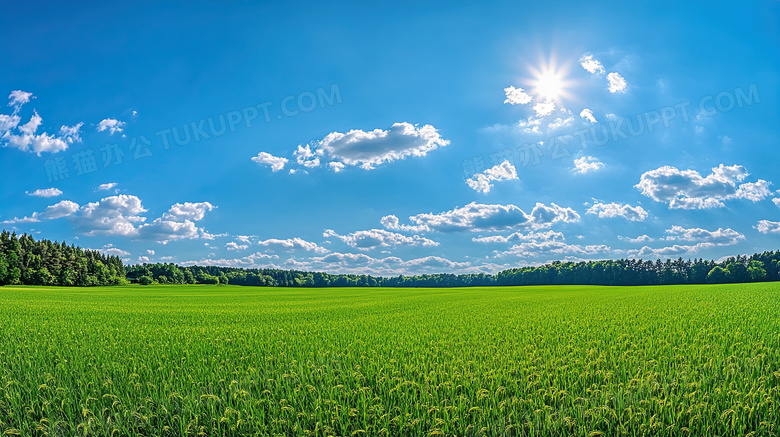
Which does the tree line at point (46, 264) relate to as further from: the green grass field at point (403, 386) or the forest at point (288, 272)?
the green grass field at point (403, 386)

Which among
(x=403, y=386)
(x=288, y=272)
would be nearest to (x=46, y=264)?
(x=288, y=272)

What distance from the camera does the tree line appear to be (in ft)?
348

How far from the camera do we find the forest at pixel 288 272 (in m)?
111

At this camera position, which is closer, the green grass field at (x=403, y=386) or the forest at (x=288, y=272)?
the green grass field at (x=403, y=386)

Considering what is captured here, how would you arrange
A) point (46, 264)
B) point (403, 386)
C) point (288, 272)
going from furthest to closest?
point (288, 272) → point (46, 264) → point (403, 386)

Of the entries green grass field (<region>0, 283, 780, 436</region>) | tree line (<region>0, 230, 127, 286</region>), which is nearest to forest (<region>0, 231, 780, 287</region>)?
tree line (<region>0, 230, 127, 286</region>)

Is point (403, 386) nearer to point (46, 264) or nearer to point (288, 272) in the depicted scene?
point (46, 264)

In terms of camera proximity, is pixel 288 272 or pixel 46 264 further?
pixel 288 272

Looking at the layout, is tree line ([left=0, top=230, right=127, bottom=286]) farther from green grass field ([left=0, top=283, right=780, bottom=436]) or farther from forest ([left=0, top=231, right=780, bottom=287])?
green grass field ([left=0, top=283, right=780, bottom=436])

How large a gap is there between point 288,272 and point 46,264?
87062 mm

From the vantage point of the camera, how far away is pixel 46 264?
374 ft

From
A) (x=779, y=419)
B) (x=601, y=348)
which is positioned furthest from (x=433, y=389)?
(x=601, y=348)

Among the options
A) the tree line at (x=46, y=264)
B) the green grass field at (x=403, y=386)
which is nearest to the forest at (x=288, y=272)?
the tree line at (x=46, y=264)

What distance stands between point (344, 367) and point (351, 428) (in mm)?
2818
